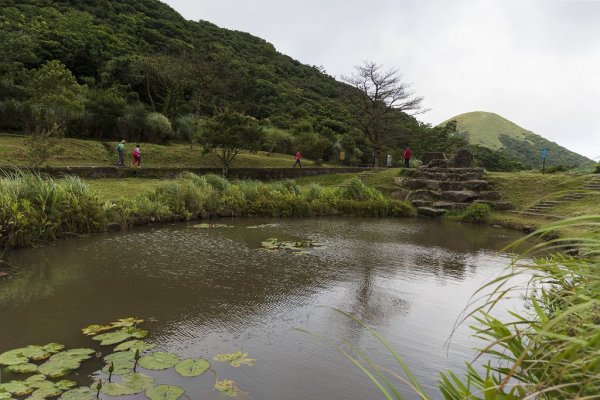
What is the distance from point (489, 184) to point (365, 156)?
13867mm

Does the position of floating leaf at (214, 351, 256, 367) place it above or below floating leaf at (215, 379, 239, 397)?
below

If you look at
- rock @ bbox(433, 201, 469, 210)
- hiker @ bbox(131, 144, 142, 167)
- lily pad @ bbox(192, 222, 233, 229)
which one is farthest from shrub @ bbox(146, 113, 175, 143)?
rock @ bbox(433, 201, 469, 210)

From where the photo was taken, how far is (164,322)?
467 cm

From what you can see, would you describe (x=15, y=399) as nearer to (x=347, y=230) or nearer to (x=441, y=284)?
(x=441, y=284)

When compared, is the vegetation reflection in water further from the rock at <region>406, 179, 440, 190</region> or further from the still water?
the rock at <region>406, 179, 440, 190</region>

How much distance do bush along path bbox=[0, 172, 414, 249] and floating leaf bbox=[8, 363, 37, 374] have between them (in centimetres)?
480

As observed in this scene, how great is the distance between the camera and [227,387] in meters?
3.32

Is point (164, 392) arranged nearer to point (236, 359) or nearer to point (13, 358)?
point (236, 359)

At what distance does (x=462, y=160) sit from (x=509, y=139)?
42662 millimetres

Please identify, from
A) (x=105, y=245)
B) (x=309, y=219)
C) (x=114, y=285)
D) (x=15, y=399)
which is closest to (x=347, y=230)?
(x=309, y=219)

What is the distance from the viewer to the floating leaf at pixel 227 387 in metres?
3.25

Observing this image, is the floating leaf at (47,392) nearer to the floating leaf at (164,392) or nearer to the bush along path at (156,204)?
the floating leaf at (164,392)

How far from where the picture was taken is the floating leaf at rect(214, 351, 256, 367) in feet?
12.3

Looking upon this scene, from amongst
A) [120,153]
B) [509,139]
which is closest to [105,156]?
[120,153]
